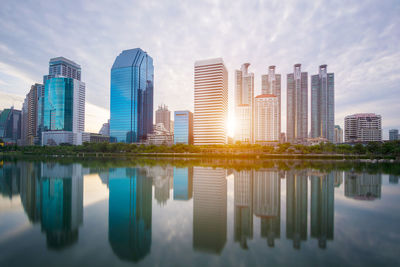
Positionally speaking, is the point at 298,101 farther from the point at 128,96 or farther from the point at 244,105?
the point at 128,96

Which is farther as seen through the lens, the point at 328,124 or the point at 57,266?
the point at 328,124

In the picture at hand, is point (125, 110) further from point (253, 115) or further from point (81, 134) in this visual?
point (253, 115)

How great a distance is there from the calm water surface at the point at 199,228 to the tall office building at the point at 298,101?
14497 cm

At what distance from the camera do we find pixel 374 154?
2918 inches

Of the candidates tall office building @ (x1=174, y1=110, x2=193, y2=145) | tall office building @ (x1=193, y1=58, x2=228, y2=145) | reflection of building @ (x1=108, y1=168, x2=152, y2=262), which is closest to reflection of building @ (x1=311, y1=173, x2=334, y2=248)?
reflection of building @ (x1=108, y1=168, x2=152, y2=262)

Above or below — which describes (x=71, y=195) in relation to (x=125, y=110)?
below

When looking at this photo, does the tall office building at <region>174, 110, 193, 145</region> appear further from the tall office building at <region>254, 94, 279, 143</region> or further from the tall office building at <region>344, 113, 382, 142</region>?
the tall office building at <region>344, 113, 382, 142</region>

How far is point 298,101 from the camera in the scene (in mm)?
153375

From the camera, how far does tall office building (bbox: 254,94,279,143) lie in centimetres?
13812

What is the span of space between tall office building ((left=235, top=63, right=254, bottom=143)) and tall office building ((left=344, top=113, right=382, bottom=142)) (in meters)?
78.7

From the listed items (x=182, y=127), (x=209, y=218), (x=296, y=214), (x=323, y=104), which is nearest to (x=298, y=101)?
(x=323, y=104)

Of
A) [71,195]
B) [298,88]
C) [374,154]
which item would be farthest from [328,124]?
[71,195]

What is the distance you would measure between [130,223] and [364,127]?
196713mm

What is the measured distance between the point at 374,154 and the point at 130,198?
8614cm
